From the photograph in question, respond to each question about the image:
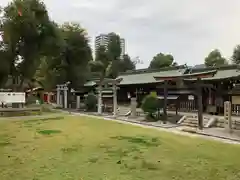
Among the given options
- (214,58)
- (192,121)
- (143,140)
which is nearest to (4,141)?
(143,140)

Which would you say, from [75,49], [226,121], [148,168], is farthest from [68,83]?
[148,168]

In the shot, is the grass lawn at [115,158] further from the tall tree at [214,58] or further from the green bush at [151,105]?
the tall tree at [214,58]

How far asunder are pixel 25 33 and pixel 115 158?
19.9m

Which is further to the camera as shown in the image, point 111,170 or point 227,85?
point 227,85

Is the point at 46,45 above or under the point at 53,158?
above

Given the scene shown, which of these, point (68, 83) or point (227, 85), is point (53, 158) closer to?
point (227, 85)

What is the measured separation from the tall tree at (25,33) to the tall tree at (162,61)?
24.7m

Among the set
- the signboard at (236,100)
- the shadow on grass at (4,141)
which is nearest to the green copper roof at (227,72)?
the signboard at (236,100)

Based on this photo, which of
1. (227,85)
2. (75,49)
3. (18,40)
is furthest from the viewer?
(75,49)

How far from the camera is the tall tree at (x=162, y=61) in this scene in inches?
1824

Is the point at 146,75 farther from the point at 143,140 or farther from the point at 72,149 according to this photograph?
the point at 72,149

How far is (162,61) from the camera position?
46.8m

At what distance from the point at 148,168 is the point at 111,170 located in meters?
0.95

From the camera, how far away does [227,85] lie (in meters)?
19.8
